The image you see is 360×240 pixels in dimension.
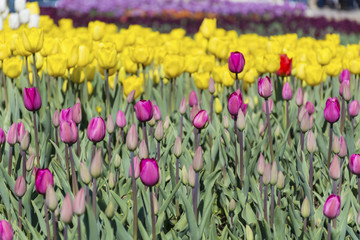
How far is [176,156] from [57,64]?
1236mm

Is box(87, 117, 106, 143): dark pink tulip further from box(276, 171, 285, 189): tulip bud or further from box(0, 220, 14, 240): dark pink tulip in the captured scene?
box(276, 171, 285, 189): tulip bud

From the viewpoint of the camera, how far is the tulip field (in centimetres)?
201

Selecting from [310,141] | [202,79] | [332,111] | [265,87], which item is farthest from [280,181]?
[202,79]

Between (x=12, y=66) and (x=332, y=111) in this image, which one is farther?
(x=12, y=66)

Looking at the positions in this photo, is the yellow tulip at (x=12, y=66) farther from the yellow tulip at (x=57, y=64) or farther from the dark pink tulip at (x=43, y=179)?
the dark pink tulip at (x=43, y=179)

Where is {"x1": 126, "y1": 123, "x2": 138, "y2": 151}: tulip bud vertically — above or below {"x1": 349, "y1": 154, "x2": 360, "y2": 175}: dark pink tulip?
above

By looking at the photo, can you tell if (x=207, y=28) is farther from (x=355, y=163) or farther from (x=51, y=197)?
(x=51, y=197)


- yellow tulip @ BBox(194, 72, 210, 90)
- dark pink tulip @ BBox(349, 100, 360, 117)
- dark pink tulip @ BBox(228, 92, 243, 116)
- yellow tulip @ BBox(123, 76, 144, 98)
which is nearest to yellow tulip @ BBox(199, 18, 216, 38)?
yellow tulip @ BBox(194, 72, 210, 90)

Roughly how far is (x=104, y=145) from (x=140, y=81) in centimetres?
45

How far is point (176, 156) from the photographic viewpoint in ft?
7.21

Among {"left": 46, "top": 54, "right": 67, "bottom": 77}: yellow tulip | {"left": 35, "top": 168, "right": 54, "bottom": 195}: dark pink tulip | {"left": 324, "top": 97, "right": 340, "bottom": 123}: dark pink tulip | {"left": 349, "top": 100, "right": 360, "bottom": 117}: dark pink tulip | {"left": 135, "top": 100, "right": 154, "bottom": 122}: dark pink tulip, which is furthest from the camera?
{"left": 46, "top": 54, "right": 67, "bottom": 77}: yellow tulip

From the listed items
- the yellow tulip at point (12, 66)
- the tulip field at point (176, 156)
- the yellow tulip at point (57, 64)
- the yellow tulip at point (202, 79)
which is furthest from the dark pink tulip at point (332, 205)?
the yellow tulip at point (12, 66)

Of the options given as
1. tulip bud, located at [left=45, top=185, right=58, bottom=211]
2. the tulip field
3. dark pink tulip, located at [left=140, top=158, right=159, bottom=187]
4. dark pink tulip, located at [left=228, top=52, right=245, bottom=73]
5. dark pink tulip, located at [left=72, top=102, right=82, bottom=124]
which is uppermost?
dark pink tulip, located at [left=228, top=52, right=245, bottom=73]

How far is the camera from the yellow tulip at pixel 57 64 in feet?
10.3
